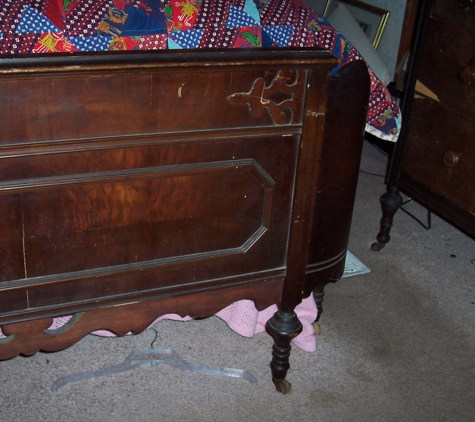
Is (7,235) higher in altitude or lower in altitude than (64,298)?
higher

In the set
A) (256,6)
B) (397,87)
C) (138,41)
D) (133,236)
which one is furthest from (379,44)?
(133,236)

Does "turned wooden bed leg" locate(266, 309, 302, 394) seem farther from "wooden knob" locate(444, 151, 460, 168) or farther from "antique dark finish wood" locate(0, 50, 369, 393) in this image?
"wooden knob" locate(444, 151, 460, 168)

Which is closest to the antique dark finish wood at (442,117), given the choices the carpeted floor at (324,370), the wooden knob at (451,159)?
the wooden knob at (451,159)

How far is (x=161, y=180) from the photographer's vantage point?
110 centimetres

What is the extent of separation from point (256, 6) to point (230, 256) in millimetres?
538

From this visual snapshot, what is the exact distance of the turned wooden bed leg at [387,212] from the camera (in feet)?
6.78

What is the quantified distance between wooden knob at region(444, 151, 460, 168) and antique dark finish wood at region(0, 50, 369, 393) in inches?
23.1

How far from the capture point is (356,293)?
74.5 inches

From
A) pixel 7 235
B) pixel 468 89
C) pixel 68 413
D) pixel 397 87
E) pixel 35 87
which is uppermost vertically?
pixel 35 87

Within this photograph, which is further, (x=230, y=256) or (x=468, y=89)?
(x=468, y=89)

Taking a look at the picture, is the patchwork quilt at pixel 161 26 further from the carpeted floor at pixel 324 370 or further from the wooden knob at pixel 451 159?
the carpeted floor at pixel 324 370

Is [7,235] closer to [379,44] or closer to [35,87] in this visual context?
[35,87]

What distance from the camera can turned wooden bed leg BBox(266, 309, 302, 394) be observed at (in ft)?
4.60

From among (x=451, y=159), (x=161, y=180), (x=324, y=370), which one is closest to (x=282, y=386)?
(x=324, y=370)
